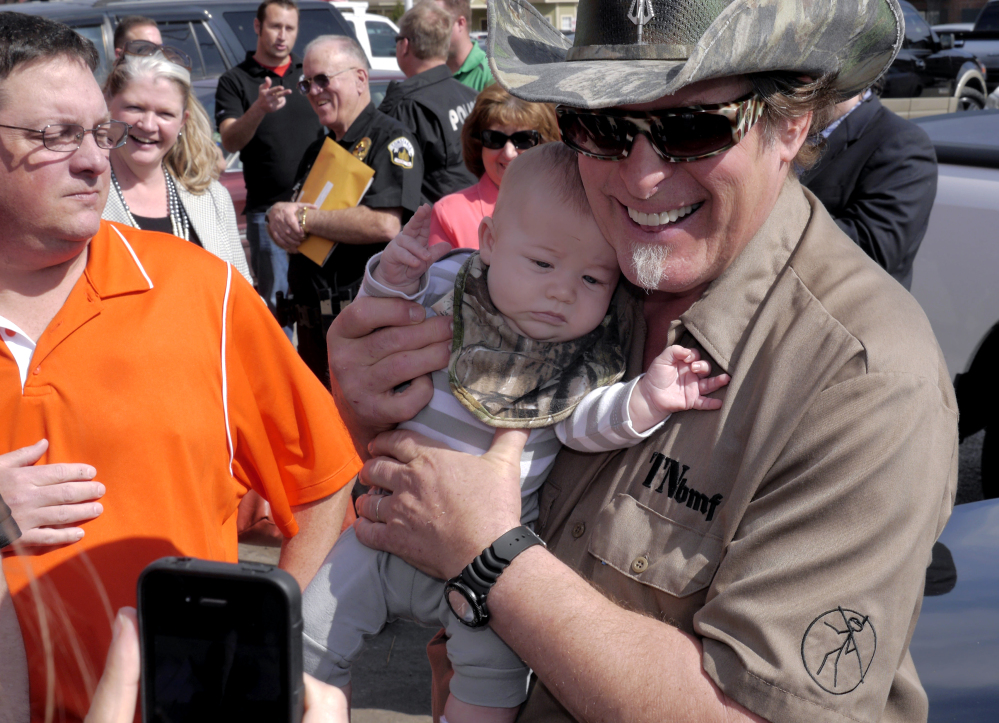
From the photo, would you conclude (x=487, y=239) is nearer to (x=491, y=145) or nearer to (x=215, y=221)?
(x=491, y=145)

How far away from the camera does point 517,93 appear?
5.54ft

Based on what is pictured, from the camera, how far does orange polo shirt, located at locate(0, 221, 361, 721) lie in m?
1.96

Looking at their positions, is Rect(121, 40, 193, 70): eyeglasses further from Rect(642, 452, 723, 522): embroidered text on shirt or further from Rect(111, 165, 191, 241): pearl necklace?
Rect(642, 452, 723, 522): embroidered text on shirt

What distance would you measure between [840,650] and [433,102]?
496 centimetres

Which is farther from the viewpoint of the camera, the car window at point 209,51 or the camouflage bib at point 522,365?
the car window at point 209,51

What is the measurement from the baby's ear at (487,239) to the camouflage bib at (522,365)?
0.07 meters

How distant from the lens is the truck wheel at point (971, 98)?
15242 mm

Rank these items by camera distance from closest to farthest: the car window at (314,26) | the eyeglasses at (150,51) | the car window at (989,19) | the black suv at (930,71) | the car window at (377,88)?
the eyeglasses at (150,51) < the car window at (377,88) < the car window at (314,26) < the black suv at (930,71) < the car window at (989,19)

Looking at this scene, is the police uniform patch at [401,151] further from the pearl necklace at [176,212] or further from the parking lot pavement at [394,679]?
the parking lot pavement at [394,679]

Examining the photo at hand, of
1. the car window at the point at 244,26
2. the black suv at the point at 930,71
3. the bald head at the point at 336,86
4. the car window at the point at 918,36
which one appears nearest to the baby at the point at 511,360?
the bald head at the point at 336,86

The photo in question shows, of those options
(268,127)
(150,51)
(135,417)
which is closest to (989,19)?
(268,127)

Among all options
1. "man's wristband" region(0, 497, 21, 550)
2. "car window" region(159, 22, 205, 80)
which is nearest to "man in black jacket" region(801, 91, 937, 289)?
"man's wristband" region(0, 497, 21, 550)

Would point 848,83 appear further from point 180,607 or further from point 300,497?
point 300,497

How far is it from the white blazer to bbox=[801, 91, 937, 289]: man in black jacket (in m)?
2.73
